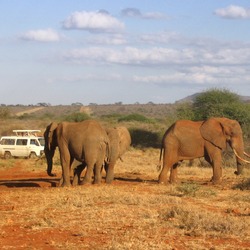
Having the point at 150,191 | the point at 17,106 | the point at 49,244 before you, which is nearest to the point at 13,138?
the point at 150,191

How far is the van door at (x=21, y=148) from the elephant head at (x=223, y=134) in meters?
19.2

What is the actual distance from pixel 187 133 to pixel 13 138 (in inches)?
797

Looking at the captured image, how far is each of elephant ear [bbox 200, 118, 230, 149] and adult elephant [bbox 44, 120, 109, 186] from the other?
3602mm

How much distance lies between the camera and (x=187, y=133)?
24.3 metres

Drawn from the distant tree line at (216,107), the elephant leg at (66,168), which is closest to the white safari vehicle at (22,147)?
the distant tree line at (216,107)

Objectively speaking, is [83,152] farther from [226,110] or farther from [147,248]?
[226,110]

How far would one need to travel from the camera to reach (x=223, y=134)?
24.7 m

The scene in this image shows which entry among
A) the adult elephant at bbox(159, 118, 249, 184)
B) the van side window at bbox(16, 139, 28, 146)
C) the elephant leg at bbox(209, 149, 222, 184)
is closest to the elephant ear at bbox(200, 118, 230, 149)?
the adult elephant at bbox(159, 118, 249, 184)

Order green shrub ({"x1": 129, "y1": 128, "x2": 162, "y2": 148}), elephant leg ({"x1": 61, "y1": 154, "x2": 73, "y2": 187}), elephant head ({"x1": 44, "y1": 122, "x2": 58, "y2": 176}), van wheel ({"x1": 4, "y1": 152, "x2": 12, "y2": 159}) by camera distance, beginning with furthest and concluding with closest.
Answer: green shrub ({"x1": 129, "y1": 128, "x2": 162, "y2": 148})
van wheel ({"x1": 4, "y1": 152, "x2": 12, "y2": 159})
elephant head ({"x1": 44, "y1": 122, "x2": 58, "y2": 176})
elephant leg ({"x1": 61, "y1": 154, "x2": 73, "y2": 187})

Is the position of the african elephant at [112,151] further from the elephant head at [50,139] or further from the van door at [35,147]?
the van door at [35,147]

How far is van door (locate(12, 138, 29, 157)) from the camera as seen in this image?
42.1m

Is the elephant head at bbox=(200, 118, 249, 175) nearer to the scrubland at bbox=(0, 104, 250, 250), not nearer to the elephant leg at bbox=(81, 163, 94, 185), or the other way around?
the scrubland at bbox=(0, 104, 250, 250)

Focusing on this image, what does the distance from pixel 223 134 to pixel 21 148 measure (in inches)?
778

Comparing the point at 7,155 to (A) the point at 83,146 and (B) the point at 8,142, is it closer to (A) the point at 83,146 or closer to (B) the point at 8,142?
(B) the point at 8,142
